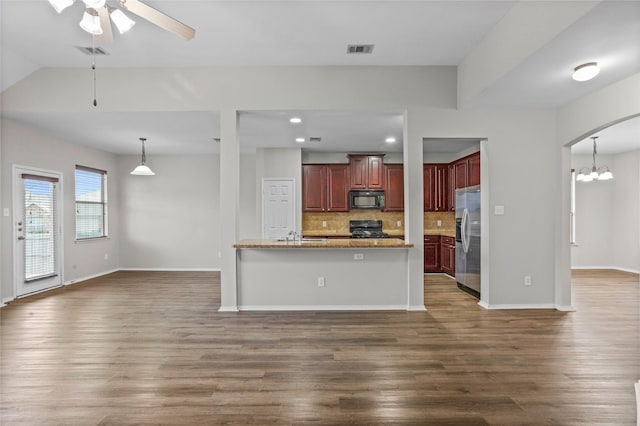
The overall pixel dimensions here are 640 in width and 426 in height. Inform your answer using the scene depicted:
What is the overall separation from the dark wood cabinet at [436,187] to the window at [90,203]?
7.13 m

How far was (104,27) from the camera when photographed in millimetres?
2492

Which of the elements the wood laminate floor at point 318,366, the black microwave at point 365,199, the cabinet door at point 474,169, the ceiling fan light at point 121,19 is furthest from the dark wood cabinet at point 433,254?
the ceiling fan light at point 121,19

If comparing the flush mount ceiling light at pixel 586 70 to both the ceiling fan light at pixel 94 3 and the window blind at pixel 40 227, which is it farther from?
the window blind at pixel 40 227

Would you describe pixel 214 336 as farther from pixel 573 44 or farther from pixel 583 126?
pixel 583 126

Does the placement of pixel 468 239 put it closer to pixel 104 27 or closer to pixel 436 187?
pixel 436 187

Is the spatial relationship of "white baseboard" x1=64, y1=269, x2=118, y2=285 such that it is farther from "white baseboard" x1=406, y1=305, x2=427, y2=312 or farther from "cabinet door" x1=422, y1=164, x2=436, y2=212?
"cabinet door" x1=422, y1=164, x2=436, y2=212

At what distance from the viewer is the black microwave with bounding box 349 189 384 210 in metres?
7.17

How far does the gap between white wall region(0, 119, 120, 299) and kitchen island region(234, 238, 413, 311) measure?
3708 millimetres

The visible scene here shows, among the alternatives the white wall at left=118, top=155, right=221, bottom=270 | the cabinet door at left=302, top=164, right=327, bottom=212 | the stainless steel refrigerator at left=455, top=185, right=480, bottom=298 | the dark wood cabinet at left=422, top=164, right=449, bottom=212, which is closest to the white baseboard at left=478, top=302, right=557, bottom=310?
the stainless steel refrigerator at left=455, top=185, right=480, bottom=298

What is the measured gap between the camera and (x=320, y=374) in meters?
2.71

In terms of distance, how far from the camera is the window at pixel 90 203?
6.71 metres

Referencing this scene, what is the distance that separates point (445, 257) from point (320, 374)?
492 centimetres

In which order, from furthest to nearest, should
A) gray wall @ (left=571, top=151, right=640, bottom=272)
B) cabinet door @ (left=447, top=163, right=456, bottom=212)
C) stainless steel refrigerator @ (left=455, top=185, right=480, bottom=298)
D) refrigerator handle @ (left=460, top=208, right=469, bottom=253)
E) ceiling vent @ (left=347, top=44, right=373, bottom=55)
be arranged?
gray wall @ (left=571, top=151, right=640, bottom=272), cabinet door @ (left=447, top=163, right=456, bottom=212), refrigerator handle @ (left=460, top=208, right=469, bottom=253), stainless steel refrigerator @ (left=455, top=185, right=480, bottom=298), ceiling vent @ (left=347, top=44, right=373, bottom=55)

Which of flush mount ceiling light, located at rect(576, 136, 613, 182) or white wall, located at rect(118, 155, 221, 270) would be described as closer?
flush mount ceiling light, located at rect(576, 136, 613, 182)
